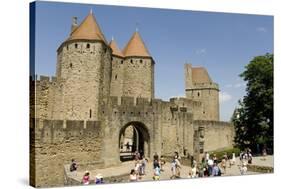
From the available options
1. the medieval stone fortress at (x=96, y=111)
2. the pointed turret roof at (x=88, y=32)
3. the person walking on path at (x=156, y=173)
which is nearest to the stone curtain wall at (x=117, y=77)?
the medieval stone fortress at (x=96, y=111)

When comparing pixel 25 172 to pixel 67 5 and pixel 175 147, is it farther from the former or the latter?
pixel 175 147

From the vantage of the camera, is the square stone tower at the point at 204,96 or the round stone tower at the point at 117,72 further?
the square stone tower at the point at 204,96

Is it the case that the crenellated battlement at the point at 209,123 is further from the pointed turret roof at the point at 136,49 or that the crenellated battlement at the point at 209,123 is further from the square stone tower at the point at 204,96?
the pointed turret roof at the point at 136,49

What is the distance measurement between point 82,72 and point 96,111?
2053 mm

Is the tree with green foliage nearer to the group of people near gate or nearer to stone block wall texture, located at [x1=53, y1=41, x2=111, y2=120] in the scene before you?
stone block wall texture, located at [x1=53, y1=41, x2=111, y2=120]

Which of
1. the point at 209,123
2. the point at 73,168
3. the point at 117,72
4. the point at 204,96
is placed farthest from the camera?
the point at 204,96

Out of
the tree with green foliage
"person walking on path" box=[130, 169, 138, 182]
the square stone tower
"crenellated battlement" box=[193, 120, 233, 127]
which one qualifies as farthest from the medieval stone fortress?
the square stone tower

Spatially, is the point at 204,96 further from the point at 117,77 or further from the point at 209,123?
the point at 117,77

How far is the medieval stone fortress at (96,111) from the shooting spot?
18.9m

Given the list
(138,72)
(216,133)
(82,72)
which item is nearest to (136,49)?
(138,72)

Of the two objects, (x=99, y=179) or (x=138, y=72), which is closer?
(x=99, y=179)

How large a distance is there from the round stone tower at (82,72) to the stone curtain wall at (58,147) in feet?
4.19

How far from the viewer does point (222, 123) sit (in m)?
36.4

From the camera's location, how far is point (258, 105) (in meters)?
25.8
